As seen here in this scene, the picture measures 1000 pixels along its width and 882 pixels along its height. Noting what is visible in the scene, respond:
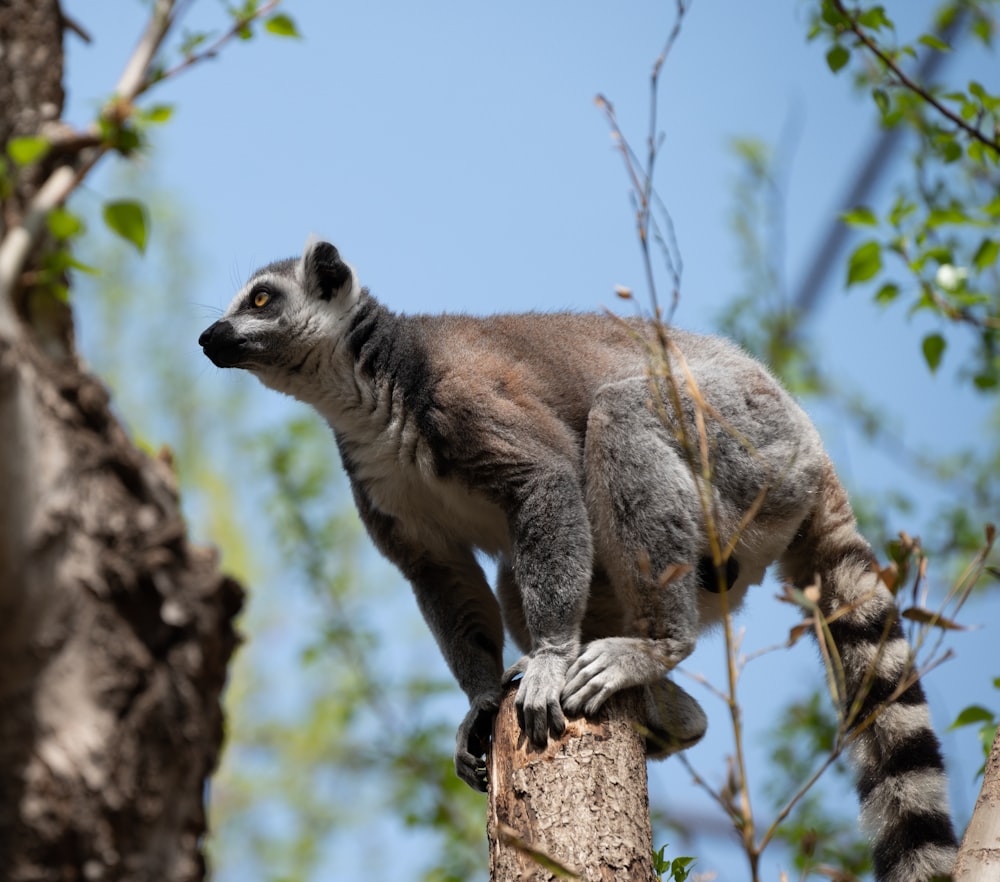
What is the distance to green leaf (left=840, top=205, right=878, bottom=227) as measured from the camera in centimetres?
592

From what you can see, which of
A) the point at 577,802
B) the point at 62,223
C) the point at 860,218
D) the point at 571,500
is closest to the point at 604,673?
the point at 577,802

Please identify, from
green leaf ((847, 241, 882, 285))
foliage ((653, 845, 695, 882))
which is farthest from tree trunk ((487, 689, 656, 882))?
green leaf ((847, 241, 882, 285))

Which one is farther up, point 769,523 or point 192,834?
point 769,523

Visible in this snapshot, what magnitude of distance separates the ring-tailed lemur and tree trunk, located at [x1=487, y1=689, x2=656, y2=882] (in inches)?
5.2

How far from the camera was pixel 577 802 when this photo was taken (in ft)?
14.7

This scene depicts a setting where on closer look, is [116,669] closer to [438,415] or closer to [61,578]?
[61,578]

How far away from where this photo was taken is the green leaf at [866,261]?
5.86 m

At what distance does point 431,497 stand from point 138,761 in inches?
153

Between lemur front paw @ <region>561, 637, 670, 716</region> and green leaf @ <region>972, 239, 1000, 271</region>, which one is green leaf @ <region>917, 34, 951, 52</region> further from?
lemur front paw @ <region>561, 637, 670, 716</region>

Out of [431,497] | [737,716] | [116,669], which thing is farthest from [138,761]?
[431,497]

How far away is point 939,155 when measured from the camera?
671 cm

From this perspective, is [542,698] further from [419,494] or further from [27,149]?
[27,149]

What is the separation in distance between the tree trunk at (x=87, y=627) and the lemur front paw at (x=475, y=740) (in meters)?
3.21

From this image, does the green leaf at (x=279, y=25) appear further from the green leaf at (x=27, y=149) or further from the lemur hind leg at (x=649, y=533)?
the lemur hind leg at (x=649, y=533)
